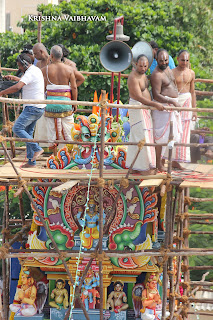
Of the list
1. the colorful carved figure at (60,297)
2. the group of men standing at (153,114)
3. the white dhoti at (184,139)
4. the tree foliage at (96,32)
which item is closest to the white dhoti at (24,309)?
the colorful carved figure at (60,297)

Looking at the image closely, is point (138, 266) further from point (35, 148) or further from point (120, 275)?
point (35, 148)

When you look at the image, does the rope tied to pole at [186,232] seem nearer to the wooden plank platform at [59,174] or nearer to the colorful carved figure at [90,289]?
the colorful carved figure at [90,289]

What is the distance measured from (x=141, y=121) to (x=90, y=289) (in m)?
2.94

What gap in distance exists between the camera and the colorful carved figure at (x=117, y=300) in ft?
41.1

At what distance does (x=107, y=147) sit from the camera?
1195 cm

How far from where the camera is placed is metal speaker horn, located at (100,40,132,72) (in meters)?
12.0

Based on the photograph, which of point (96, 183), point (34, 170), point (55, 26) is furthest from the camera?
point (55, 26)

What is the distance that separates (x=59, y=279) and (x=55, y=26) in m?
13.3

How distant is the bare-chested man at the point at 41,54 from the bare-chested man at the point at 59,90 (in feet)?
1.36

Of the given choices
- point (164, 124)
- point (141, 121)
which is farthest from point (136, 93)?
point (164, 124)

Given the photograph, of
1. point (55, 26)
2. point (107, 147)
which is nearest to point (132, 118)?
point (107, 147)

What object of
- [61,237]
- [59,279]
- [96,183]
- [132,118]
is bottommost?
[59,279]

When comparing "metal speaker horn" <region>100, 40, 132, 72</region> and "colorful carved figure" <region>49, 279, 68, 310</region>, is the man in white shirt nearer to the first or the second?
"metal speaker horn" <region>100, 40, 132, 72</region>

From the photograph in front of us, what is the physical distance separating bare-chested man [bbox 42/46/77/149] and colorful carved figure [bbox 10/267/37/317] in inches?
97.2
